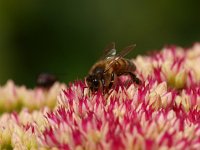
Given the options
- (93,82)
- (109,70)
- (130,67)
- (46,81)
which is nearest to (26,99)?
(46,81)

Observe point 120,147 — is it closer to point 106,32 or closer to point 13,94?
point 13,94

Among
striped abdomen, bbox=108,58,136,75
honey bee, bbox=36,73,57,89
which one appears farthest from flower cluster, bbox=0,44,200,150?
honey bee, bbox=36,73,57,89

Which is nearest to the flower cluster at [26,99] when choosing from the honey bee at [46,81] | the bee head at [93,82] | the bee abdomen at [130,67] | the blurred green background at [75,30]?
the honey bee at [46,81]

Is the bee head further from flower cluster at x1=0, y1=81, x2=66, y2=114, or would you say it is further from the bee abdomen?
flower cluster at x1=0, y1=81, x2=66, y2=114

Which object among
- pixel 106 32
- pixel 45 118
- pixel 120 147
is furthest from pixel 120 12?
pixel 120 147

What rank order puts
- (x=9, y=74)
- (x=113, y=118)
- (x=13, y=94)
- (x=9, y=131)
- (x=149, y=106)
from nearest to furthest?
(x=113, y=118) → (x=149, y=106) → (x=9, y=131) → (x=13, y=94) → (x=9, y=74)
